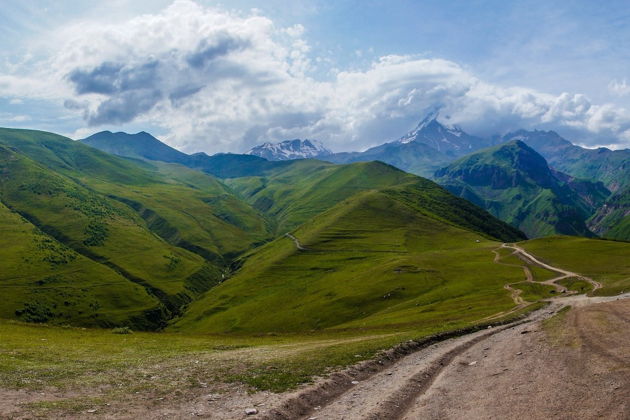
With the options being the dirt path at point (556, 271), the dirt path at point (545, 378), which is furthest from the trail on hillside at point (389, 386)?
the dirt path at point (556, 271)

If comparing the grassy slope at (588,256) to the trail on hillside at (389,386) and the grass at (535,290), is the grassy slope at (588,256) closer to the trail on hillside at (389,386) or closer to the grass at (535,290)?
the grass at (535,290)

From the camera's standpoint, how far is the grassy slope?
12125cm

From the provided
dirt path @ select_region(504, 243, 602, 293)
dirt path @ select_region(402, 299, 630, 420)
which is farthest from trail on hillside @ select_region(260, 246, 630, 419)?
dirt path @ select_region(504, 243, 602, 293)

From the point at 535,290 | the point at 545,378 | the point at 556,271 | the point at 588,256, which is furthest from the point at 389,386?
the point at 588,256

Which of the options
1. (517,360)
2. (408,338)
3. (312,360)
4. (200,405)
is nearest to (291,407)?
(200,405)

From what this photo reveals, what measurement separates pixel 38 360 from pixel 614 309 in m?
56.0

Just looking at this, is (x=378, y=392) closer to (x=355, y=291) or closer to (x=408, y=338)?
(x=408, y=338)

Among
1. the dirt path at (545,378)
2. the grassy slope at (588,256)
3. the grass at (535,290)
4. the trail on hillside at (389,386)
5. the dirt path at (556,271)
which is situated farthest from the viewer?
the grassy slope at (588,256)

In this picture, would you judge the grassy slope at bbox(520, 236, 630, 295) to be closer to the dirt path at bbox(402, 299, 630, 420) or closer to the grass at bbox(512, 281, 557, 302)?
the grass at bbox(512, 281, 557, 302)

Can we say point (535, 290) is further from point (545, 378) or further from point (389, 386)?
point (389, 386)

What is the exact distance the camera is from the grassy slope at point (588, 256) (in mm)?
121250

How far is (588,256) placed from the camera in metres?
151

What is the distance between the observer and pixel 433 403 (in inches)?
1045

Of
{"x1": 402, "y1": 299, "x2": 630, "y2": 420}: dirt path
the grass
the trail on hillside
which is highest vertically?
{"x1": 402, "y1": 299, "x2": 630, "y2": 420}: dirt path
